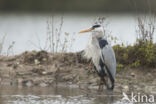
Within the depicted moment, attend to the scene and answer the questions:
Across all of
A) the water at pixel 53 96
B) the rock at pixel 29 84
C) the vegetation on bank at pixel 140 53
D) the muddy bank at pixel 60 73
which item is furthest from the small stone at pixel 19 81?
the vegetation on bank at pixel 140 53

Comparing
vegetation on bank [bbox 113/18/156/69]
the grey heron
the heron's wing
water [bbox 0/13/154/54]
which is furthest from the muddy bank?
water [bbox 0/13/154/54]

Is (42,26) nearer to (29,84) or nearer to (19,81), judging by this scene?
(19,81)

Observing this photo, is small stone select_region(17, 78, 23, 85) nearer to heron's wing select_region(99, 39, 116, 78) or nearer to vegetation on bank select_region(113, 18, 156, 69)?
heron's wing select_region(99, 39, 116, 78)

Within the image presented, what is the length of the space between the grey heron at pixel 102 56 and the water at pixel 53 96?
1.37 ft

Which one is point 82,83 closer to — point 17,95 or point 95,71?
point 95,71

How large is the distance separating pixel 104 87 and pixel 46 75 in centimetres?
131

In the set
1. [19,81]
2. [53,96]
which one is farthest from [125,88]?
[19,81]

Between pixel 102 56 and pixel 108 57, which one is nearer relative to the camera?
pixel 108 57

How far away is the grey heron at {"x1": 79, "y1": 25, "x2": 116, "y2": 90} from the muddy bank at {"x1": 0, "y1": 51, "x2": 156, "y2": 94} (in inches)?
12.7

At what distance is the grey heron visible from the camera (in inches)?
282

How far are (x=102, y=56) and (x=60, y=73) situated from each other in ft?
3.73

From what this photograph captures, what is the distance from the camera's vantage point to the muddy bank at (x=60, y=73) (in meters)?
7.60

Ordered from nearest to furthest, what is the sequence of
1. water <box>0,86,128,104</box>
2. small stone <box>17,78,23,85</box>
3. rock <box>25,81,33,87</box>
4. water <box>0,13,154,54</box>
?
water <box>0,86,128,104</box>
rock <box>25,81,33,87</box>
small stone <box>17,78,23,85</box>
water <box>0,13,154,54</box>

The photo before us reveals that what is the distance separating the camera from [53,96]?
21.2 ft
